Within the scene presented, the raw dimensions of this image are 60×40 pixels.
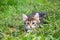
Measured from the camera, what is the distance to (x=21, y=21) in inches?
388

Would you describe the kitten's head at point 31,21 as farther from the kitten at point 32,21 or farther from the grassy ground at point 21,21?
the grassy ground at point 21,21

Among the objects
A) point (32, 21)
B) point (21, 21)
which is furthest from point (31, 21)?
point (21, 21)

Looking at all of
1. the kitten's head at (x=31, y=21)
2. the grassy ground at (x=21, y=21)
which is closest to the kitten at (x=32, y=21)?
the kitten's head at (x=31, y=21)

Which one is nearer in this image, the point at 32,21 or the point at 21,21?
the point at 32,21

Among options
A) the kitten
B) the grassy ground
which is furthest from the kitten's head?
the grassy ground

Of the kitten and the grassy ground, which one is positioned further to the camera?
the kitten

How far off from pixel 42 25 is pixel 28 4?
292 cm

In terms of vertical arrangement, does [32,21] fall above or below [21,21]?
below

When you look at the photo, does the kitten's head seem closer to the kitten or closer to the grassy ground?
the kitten

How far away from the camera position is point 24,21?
30.8ft

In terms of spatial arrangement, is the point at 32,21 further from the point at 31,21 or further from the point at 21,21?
the point at 21,21

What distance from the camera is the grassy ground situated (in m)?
8.39

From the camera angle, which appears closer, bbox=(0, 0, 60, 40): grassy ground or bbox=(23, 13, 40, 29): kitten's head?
bbox=(0, 0, 60, 40): grassy ground

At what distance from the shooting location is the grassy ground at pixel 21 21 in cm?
839
